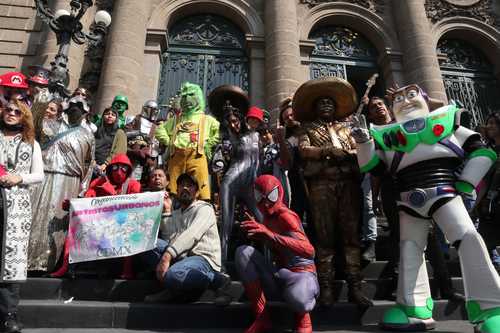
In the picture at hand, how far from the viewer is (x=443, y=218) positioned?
9.95 ft

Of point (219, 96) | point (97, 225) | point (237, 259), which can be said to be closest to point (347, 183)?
point (237, 259)

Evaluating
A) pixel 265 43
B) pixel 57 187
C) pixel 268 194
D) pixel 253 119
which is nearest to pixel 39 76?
pixel 57 187

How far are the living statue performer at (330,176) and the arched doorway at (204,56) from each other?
706 cm

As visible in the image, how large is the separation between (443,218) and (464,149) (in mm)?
722

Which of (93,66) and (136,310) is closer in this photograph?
(136,310)

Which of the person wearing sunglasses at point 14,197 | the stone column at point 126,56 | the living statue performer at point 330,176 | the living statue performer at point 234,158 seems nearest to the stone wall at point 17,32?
the stone column at point 126,56

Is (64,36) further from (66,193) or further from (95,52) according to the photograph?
(66,193)

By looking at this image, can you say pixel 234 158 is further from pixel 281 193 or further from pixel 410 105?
pixel 410 105

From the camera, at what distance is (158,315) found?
317 cm

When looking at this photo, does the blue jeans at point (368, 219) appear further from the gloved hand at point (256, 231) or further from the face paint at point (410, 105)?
the gloved hand at point (256, 231)

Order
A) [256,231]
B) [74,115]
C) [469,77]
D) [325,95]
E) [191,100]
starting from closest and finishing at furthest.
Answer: [256,231] → [325,95] → [191,100] → [74,115] → [469,77]

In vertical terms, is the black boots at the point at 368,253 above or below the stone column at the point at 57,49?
below

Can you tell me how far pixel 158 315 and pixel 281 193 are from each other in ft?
5.26

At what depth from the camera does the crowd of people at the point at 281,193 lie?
2971 mm
